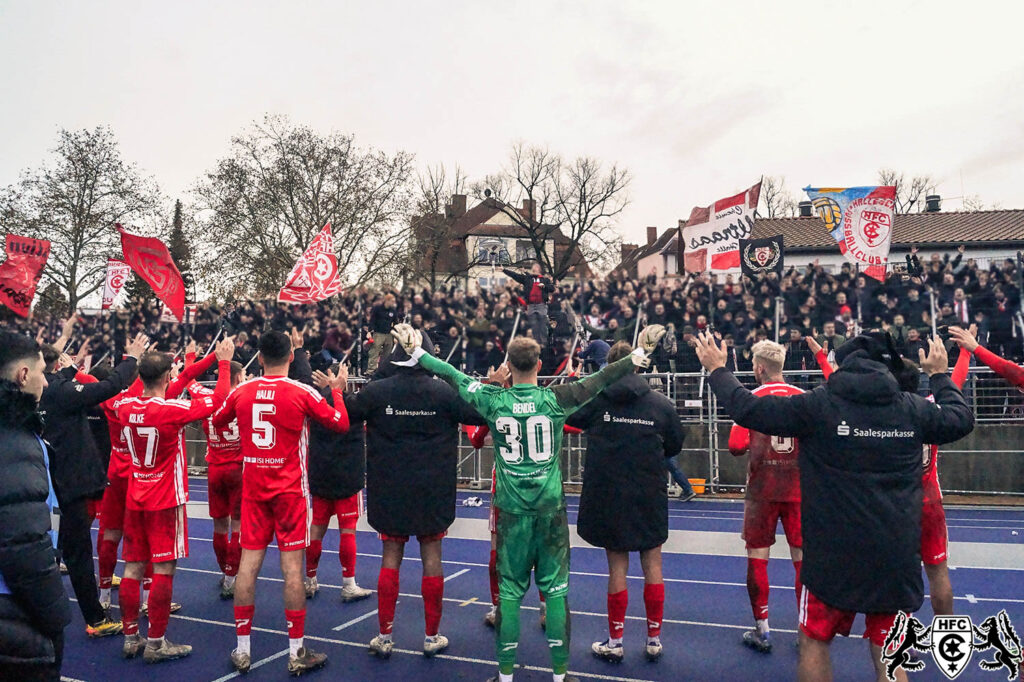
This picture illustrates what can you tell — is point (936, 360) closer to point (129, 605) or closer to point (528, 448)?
point (528, 448)

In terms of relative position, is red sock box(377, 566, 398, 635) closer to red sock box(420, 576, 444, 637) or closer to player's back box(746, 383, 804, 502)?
red sock box(420, 576, 444, 637)

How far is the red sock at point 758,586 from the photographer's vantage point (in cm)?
528

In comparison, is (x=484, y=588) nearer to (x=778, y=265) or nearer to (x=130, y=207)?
(x=778, y=265)

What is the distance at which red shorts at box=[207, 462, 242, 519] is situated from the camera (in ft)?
21.7

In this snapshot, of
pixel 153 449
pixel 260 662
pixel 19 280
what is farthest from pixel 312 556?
pixel 19 280

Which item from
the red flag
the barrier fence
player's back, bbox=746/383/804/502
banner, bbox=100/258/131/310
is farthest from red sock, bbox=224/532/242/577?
banner, bbox=100/258/131/310

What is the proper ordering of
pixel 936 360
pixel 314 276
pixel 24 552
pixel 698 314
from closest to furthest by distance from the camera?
pixel 24 552 < pixel 936 360 < pixel 698 314 < pixel 314 276

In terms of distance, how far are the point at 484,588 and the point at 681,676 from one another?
2.74 meters

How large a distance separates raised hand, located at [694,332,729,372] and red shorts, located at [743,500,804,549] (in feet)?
6.25

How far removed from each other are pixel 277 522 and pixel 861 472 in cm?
382

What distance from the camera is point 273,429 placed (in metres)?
5.02

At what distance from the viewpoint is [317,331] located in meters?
18.5

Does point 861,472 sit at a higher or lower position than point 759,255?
lower

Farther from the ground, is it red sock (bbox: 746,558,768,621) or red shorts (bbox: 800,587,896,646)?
red shorts (bbox: 800,587,896,646)
